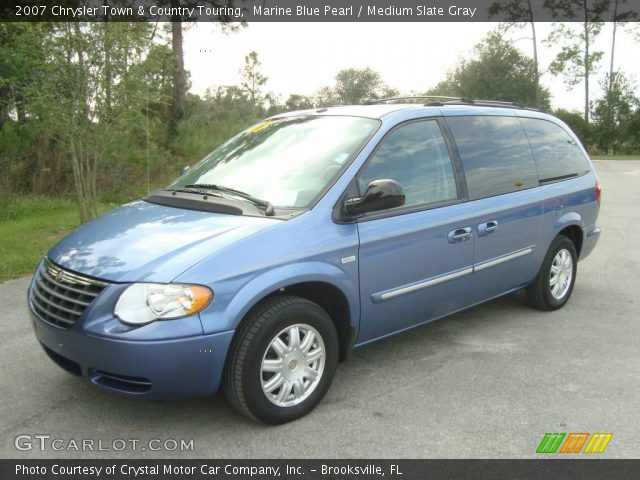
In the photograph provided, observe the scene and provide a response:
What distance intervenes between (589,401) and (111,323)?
9.39 ft

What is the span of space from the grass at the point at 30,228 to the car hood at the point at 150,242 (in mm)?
3704

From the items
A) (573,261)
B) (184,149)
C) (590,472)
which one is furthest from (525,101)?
(590,472)

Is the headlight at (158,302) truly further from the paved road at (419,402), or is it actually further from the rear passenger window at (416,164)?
the rear passenger window at (416,164)

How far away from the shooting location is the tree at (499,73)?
50750 mm

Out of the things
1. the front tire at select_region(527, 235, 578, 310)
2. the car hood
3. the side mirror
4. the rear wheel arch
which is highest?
the side mirror

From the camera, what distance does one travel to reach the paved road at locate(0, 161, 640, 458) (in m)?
3.18

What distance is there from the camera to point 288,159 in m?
4.06

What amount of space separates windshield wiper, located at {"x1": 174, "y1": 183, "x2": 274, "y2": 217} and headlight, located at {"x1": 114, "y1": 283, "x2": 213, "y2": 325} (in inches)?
29.8

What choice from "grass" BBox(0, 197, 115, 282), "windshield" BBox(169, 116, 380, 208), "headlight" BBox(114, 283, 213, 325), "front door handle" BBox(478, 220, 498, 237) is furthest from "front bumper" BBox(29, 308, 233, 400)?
"grass" BBox(0, 197, 115, 282)

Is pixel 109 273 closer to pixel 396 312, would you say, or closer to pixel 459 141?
pixel 396 312

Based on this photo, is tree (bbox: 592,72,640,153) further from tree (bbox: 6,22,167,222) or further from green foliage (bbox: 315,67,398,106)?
tree (bbox: 6,22,167,222)

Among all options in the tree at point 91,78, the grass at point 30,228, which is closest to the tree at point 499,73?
the grass at point 30,228

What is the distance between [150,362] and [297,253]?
0.98 m

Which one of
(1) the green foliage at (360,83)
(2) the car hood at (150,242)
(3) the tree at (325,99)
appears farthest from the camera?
(1) the green foliage at (360,83)
